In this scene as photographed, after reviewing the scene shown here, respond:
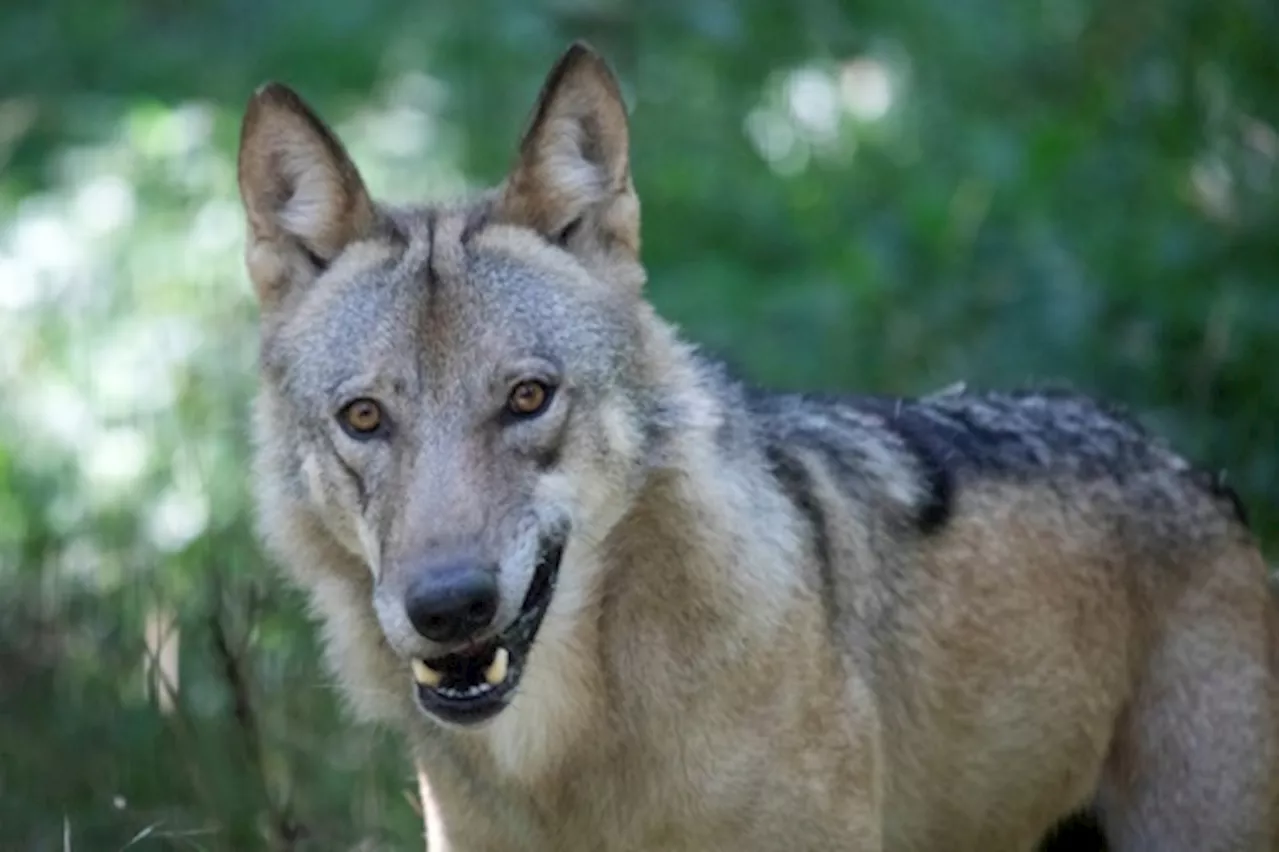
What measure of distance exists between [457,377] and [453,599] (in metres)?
0.58

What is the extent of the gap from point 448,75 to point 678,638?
721cm

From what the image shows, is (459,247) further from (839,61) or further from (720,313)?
(839,61)

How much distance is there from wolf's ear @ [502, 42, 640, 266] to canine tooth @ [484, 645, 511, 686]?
1.05m

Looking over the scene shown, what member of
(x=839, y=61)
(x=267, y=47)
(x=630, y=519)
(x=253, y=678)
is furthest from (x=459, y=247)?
(x=267, y=47)

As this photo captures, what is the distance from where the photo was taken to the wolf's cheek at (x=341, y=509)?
16.6 ft

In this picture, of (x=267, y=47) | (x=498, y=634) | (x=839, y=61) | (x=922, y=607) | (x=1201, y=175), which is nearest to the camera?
(x=498, y=634)

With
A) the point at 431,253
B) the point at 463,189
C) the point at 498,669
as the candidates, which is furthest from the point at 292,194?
the point at 463,189

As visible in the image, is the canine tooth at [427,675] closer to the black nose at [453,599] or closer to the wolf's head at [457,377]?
the wolf's head at [457,377]

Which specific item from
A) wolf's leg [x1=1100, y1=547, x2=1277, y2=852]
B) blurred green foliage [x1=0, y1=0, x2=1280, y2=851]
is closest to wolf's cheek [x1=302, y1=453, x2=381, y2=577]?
blurred green foliage [x1=0, y1=0, x2=1280, y2=851]

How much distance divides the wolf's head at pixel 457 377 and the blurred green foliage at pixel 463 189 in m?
1.02

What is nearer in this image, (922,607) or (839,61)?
(922,607)

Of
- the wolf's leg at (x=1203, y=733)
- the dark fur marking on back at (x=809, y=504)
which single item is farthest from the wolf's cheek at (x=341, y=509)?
the wolf's leg at (x=1203, y=733)

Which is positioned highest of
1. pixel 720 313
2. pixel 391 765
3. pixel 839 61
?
pixel 839 61

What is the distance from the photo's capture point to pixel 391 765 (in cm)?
684
